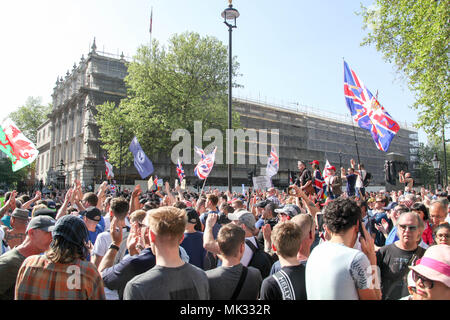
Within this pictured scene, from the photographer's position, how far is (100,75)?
41.8 meters

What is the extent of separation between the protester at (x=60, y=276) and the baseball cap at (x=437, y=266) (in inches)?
82.1

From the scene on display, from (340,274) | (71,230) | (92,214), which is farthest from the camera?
(92,214)

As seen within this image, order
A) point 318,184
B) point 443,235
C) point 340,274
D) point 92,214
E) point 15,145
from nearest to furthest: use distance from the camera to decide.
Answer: point 340,274
point 443,235
point 92,214
point 15,145
point 318,184

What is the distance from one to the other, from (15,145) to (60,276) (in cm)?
719

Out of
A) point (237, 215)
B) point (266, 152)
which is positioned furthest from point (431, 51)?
point (266, 152)

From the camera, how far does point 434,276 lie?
1.97 meters

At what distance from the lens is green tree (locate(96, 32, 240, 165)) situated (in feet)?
96.6

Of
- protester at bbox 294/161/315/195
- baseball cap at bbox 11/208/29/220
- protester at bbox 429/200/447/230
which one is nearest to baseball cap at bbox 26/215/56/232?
baseball cap at bbox 11/208/29/220

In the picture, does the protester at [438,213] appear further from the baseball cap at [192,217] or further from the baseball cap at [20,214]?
the baseball cap at [20,214]

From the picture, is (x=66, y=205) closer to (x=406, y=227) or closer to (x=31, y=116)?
(x=406, y=227)

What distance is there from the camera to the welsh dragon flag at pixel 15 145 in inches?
320

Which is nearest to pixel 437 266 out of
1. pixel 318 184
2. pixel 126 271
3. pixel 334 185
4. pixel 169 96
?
pixel 126 271

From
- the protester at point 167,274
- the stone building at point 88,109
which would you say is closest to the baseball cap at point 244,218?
the protester at point 167,274
